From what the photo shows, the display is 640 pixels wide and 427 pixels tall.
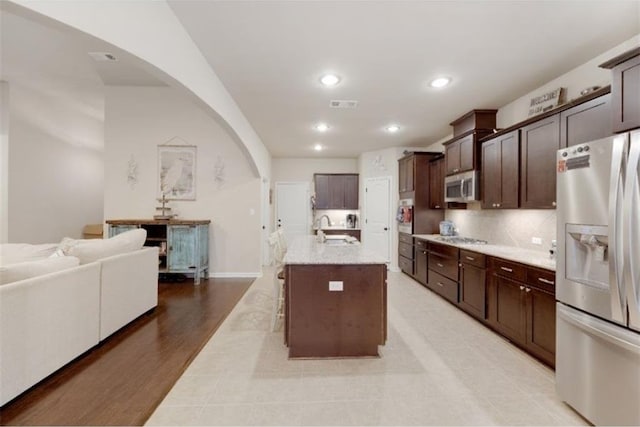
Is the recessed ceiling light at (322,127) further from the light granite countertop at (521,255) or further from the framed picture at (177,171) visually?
the light granite countertop at (521,255)

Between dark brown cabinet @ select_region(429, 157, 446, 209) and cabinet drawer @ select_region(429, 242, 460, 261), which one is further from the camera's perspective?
dark brown cabinet @ select_region(429, 157, 446, 209)

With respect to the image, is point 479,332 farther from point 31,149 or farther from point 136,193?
point 31,149

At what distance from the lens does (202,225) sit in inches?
199

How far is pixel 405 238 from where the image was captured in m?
5.54

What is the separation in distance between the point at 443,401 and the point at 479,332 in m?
1.41

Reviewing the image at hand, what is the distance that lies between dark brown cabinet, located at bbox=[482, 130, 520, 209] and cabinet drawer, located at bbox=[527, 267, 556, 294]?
0.86 m

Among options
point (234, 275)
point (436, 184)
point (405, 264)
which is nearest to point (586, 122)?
point (436, 184)

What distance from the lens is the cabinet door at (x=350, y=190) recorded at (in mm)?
7082

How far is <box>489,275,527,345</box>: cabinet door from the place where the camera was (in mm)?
2576

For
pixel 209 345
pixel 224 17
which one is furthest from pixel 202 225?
pixel 224 17

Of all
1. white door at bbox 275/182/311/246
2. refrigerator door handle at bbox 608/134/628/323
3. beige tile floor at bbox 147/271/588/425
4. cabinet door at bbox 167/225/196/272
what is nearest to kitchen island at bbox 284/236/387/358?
beige tile floor at bbox 147/271/588/425

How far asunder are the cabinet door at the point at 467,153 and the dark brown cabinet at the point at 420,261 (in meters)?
1.39

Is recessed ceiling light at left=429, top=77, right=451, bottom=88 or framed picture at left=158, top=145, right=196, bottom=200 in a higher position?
recessed ceiling light at left=429, top=77, right=451, bottom=88

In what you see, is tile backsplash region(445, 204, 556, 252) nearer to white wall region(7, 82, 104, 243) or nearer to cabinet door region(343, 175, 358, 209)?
cabinet door region(343, 175, 358, 209)
